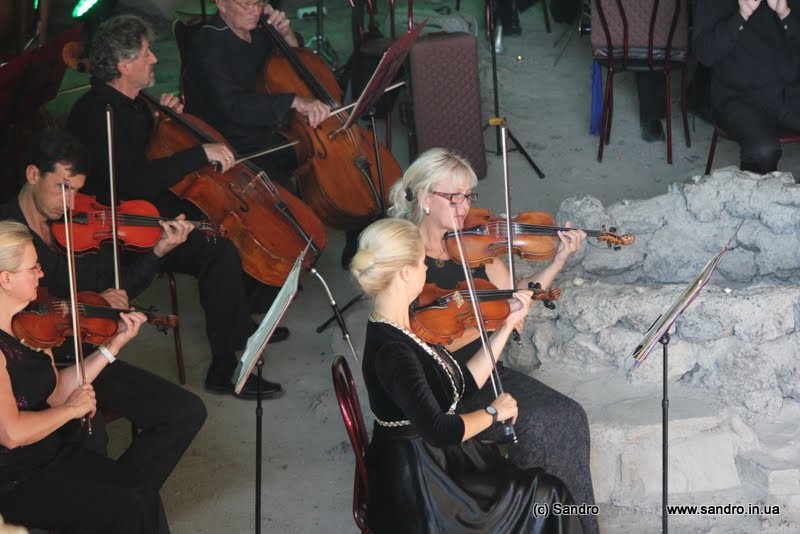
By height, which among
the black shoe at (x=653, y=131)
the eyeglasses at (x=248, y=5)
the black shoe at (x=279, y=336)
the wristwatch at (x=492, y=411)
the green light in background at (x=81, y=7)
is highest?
the eyeglasses at (x=248, y=5)

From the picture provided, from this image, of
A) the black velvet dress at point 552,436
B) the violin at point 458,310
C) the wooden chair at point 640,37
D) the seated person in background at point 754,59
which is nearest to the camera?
the violin at point 458,310

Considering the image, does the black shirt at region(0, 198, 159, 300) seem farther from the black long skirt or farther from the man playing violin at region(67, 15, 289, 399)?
the black long skirt

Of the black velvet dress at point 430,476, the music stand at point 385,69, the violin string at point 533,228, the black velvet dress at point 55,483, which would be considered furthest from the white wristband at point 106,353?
the music stand at point 385,69

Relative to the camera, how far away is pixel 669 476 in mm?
3535

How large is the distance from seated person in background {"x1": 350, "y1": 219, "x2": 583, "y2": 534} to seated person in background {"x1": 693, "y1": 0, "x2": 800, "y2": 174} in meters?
2.36

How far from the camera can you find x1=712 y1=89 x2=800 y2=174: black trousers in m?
4.64

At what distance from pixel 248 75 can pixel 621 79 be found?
8.79 feet

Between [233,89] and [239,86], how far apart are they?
50 mm

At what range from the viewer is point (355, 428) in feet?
9.60

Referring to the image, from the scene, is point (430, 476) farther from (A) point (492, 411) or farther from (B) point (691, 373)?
(B) point (691, 373)

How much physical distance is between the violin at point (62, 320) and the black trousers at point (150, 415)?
0.29 m

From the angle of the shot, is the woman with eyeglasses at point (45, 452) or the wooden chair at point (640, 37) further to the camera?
the wooden chair at point (640, 37)

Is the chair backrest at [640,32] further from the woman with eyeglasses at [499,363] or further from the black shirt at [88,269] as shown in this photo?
the black shirt at [88,269]

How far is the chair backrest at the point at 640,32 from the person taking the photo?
5.43 metres
